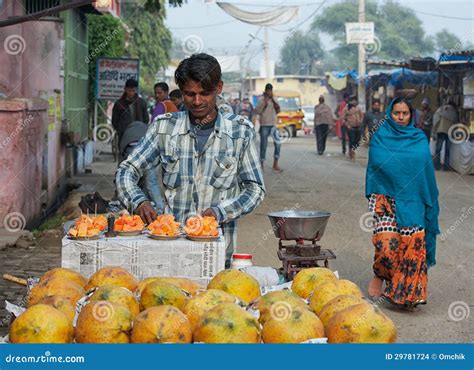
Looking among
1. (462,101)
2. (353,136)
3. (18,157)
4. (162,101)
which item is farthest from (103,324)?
(353,136)

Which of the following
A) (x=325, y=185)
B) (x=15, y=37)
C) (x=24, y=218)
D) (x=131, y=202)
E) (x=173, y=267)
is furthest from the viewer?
(x=325, y=185)

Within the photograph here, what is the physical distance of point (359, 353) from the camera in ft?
8.04

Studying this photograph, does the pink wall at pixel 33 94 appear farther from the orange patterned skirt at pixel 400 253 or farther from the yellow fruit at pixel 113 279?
the yellow fruit at pixel 113 279

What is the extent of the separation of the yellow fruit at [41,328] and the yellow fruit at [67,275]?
2.10ft

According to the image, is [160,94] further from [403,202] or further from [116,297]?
[116,297]

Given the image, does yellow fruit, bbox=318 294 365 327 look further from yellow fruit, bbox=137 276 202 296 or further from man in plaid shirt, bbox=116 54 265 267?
man in plaid shirt, bbox=116 54 265 267

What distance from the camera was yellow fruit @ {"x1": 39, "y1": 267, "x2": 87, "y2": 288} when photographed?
3.55 m

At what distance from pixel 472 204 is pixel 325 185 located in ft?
11.3

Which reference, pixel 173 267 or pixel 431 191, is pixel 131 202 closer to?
pixel 173 267

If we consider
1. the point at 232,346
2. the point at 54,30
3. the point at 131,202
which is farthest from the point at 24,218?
the point at 232,346

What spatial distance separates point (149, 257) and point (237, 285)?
59 cm

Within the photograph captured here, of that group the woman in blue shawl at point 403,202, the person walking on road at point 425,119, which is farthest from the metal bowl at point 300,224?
the person walking on road at point 425,119

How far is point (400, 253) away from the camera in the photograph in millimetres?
7355

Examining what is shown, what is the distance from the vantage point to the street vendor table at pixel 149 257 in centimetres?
387
